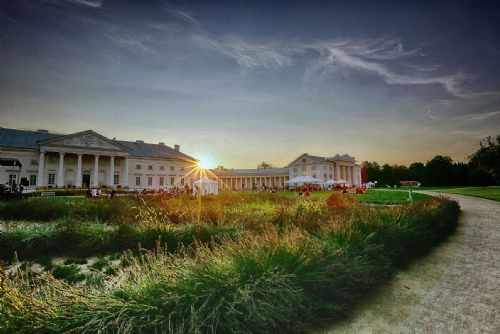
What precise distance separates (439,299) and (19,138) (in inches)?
2495

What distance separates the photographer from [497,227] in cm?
932

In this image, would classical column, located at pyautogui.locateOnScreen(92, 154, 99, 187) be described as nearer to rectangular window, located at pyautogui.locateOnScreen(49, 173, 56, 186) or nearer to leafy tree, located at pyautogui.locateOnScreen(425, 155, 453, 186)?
rectangular window, located at pyautogui.locateOnScreen(49, 173, 56, 186)

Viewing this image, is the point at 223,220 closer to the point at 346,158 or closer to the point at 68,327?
the point at 68,327

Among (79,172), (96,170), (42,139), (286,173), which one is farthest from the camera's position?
(286,173)

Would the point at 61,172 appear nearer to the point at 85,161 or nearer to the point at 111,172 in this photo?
the point at 85,161

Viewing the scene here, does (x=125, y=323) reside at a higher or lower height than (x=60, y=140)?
lower

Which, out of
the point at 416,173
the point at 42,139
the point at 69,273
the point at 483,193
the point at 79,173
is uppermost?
the point at 42,139

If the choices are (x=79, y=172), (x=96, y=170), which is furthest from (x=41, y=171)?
(x=96, y=170)

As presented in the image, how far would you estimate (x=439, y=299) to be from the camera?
13.3 feet

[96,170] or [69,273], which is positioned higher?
[96,170]

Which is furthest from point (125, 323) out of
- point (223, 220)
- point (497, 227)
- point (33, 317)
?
point (497, 227)

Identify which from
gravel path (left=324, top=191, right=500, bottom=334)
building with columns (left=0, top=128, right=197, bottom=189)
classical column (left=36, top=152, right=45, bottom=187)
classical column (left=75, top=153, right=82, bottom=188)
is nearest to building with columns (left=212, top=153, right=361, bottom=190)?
building with columns (left=0, top=128, right=197, bottom=189)

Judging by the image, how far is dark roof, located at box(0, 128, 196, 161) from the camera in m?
46.9

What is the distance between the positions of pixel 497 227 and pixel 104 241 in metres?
12.8
